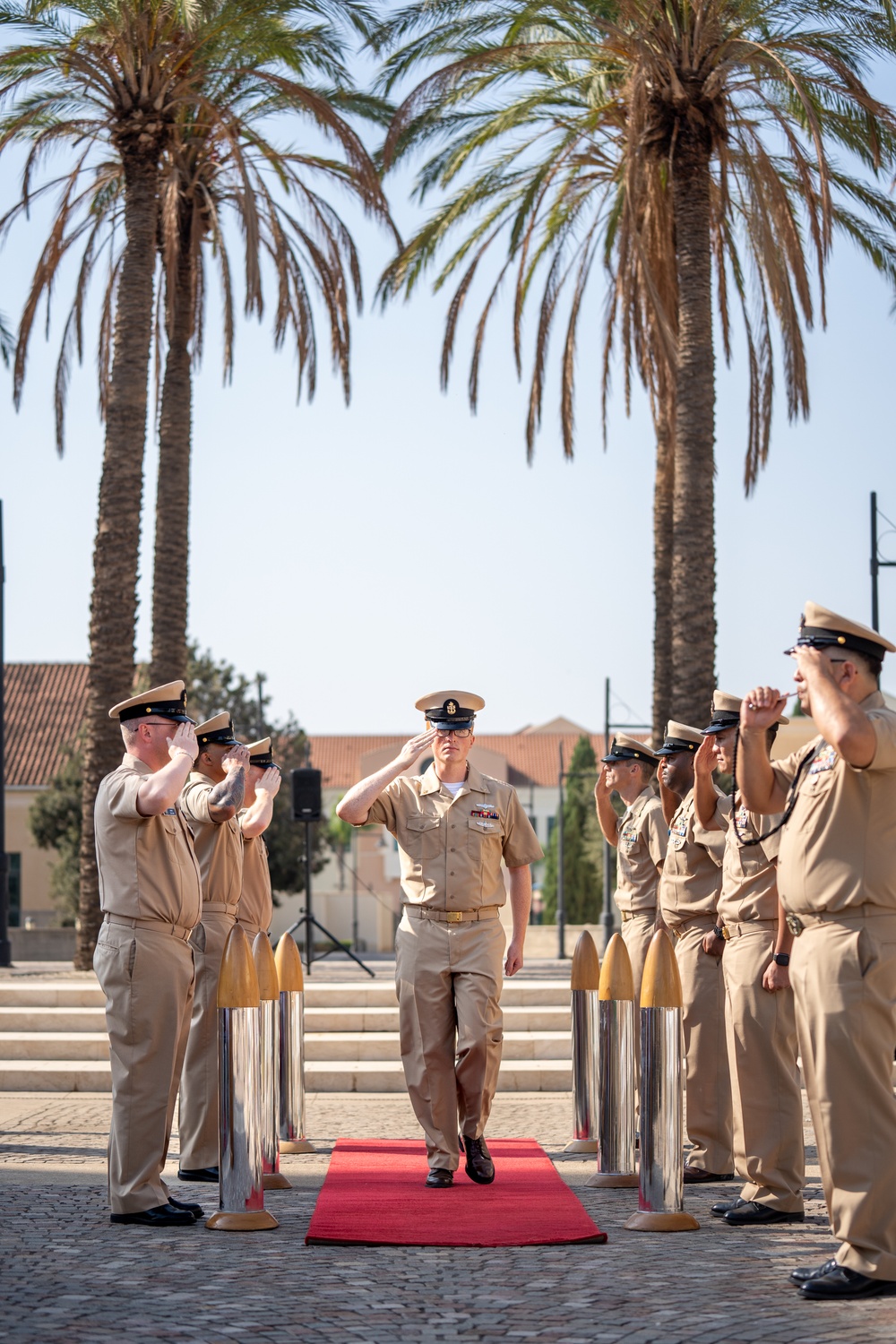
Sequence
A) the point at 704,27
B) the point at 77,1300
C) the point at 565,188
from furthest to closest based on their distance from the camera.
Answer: the point at 565,188 → the point at 704,27 → the point at 77,1300

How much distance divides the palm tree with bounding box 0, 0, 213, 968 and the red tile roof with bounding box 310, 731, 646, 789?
185 feet

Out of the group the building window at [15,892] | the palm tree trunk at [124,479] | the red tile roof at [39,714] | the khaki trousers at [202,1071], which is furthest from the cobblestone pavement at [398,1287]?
the red tile roof at [39,714]

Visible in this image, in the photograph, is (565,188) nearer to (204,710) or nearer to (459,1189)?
(459,1189)

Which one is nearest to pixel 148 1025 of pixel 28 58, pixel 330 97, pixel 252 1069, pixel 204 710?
pixel 252 1069

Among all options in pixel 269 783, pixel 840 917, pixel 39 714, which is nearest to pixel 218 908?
pixel 269 783

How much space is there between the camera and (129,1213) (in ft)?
22.4

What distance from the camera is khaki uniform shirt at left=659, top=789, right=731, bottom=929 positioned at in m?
8.35

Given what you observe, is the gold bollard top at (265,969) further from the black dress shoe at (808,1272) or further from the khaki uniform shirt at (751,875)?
the black dress shoe at (808,1272)

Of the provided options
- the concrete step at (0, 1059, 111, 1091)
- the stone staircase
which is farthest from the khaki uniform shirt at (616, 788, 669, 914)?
the concrete step at (0, 1059, 111, 1091)

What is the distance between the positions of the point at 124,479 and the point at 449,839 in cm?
1059

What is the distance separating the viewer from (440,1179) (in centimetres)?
751

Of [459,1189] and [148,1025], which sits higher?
[148,1025]

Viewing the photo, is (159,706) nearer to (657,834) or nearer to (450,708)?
(450,708)

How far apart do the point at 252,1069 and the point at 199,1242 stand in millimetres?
748
